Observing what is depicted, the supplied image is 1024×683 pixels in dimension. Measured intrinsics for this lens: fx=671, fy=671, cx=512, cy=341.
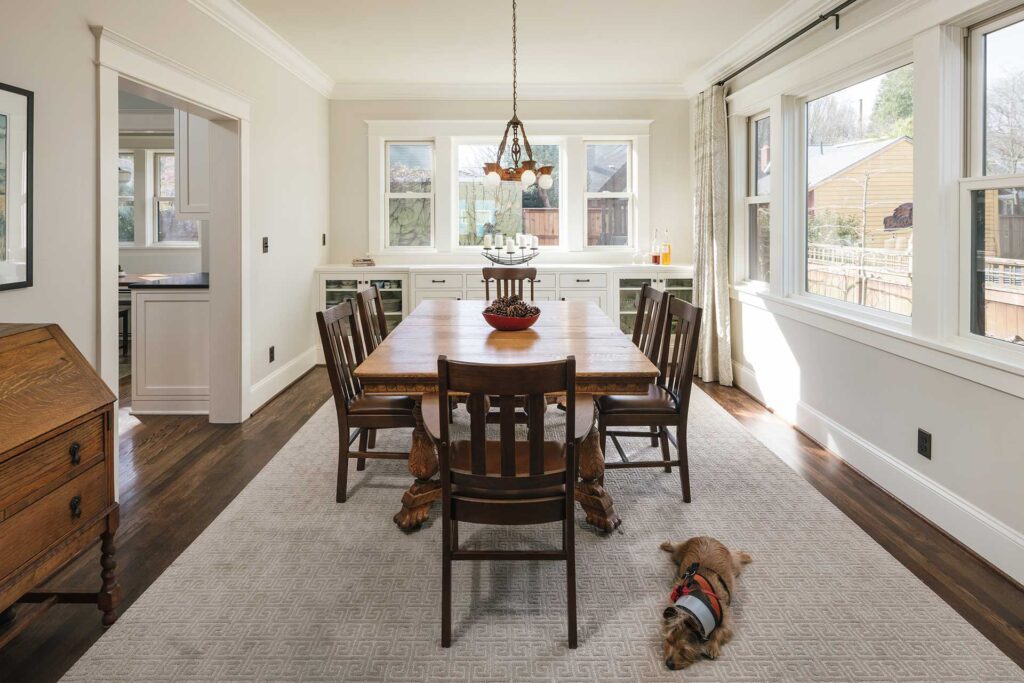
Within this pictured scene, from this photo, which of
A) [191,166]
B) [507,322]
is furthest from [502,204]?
[507,322]

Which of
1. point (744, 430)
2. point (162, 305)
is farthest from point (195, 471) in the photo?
point (744, 430)

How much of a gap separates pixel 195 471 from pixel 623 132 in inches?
184

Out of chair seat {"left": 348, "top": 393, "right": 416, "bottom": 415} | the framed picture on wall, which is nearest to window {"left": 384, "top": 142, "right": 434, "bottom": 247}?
chair seat {"left": 348, "top": 393, "right": 416, "bottom": 415}

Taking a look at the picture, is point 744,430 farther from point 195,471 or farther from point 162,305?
point 162,305

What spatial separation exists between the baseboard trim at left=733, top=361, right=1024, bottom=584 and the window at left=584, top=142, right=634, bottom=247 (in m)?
2.81

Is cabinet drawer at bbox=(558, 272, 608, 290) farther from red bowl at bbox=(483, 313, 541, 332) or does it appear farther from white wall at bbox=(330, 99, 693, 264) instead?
red bowl at bbox=(483, 313, 541, 332)

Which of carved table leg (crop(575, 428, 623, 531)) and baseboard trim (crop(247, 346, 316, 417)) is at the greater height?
baseboard trim (crop(247, 346, 316, 417))

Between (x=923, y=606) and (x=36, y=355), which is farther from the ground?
(x=36, y=355)

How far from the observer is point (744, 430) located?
13.5ft

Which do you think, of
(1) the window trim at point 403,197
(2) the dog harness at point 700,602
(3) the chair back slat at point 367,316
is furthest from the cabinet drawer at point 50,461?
(1) the window trim at point 403,197

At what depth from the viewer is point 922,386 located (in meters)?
2.91

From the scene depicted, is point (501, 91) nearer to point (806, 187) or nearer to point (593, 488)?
point (806, 187)

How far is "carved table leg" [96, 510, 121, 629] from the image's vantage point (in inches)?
80.0

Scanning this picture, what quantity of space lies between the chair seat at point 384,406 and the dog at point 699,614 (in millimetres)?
1356
